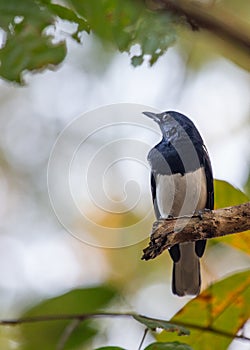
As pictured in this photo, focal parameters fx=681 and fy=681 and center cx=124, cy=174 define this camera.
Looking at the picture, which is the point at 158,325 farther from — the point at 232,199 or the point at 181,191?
the point at 181,191

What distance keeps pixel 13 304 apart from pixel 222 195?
6.71 ft

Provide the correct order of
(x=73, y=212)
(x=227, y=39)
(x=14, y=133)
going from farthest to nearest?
(x=14, y=133), (x=73, y=212), (x=227, y=39)

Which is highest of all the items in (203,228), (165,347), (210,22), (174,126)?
(174,126)

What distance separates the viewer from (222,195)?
2.32 m

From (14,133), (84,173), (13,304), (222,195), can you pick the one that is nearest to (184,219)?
(222,195)

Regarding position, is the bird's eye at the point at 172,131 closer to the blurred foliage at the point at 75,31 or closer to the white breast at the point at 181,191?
the white breast at the point at 181,191

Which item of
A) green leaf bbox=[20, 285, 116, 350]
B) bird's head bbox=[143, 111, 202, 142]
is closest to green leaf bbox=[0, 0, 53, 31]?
green leaf bbox=[20, 285, 116, 350]

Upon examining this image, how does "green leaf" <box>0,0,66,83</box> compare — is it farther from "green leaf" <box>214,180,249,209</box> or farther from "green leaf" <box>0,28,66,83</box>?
"green leaf" <box>214,180,249,209</box>

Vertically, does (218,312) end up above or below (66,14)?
below

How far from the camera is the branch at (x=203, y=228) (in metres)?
1.99

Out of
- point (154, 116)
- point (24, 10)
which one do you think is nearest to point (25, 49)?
point (24, 10)

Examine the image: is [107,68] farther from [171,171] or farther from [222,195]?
[222,195]

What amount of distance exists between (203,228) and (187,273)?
129 centimetres

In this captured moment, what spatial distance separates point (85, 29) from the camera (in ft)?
6.72
